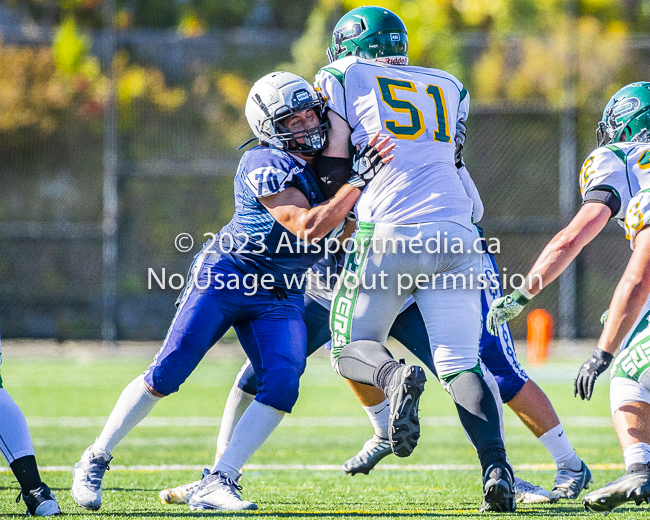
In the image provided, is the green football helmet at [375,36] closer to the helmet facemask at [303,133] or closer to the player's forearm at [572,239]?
the helmet facemask at [303,133]

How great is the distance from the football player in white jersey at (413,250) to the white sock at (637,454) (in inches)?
17.9

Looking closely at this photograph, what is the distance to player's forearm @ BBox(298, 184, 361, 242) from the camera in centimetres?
362

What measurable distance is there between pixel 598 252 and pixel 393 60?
10946 mm

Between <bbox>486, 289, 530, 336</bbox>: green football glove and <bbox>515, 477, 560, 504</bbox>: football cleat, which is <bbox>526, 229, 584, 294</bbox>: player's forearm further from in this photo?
<bbox>515, 477, 560, 504</bbox>: football cleat

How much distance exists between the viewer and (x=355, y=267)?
3.58 metres

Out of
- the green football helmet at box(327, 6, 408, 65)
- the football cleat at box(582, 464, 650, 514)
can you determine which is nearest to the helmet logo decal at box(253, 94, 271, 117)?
the green football helmet at box(327, 6, 408, 65)

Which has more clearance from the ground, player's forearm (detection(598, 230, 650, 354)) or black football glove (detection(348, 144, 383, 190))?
black football glove (detection(348, 144, 383, 190))

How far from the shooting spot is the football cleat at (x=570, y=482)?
4219 millimetres

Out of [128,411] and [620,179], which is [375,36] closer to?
[620,179]

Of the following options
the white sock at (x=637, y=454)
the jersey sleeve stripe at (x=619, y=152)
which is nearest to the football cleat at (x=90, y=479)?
the white sock at (x=637, y=454)

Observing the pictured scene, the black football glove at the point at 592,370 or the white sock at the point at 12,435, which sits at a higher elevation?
the black football glove at the point at 592,370

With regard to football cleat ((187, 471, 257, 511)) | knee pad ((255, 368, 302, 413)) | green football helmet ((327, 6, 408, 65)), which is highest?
green football helmet ((327, 6, 408, 65))

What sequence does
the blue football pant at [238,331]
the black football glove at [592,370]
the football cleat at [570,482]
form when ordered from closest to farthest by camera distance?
the black football glove at [592,370], the blue football pant at [238,331], the football cleat at [570,482]

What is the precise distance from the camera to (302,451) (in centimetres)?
607
